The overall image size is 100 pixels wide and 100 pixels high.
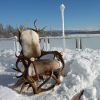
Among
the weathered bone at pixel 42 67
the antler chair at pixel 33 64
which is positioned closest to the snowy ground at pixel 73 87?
the antler chair at pixel 33 64

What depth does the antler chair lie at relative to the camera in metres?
2.04

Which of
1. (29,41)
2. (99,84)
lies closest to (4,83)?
(29,41)

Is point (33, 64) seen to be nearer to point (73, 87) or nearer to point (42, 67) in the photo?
point (42, 67)

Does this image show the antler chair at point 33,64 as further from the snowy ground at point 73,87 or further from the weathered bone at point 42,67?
the snowy ground at point 73,87

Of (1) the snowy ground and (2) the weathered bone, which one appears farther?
(2) the weathered bone

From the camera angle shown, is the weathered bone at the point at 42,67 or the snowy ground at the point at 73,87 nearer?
the snowy ground at the point at 73,87

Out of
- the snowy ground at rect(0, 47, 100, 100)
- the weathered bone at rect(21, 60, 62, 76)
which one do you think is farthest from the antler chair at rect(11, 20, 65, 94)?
the snowy ground at rect(0, 47, 100, 100)

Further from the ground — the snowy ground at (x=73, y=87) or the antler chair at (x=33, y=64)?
the antler chair at (x=33, y=64)

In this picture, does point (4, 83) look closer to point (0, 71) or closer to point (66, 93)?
point (0, 71)

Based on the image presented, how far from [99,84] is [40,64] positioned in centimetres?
119

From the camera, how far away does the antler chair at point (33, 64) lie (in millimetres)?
2035

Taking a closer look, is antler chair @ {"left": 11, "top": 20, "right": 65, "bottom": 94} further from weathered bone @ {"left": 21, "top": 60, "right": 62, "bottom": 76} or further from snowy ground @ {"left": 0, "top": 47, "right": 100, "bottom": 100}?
snowy ground @ {"left": 0, "top": 47, "right": 100, "bottom": 100}

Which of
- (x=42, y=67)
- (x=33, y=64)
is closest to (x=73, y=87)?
(x=42, y=67)

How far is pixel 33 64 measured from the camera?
198cm
